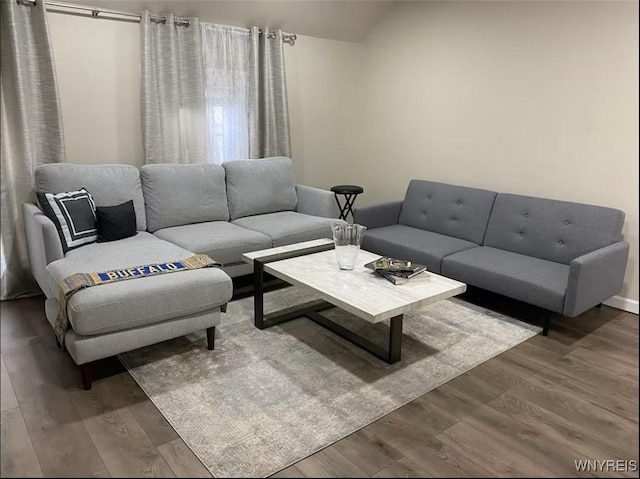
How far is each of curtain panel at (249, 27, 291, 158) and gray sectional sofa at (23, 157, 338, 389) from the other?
342mm

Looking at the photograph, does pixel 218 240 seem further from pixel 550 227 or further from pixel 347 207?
pixel 550 227

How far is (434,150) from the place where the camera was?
14.3 feet

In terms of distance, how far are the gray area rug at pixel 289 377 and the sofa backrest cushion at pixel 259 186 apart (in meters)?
1.05

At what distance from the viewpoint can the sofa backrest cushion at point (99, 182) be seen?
311 centimetres

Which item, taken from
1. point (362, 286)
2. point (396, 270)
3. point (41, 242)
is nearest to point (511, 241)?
point (396, 270)

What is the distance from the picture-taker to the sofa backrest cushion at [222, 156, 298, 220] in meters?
3.92

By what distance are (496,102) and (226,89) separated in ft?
7.42

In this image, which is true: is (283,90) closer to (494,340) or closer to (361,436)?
(494,340)

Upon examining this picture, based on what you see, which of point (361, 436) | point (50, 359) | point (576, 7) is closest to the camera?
point (361, 436)

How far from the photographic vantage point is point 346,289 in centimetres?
249

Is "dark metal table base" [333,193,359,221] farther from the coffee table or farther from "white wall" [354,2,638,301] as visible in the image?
the coffee table

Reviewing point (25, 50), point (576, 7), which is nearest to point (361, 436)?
point (576, 7)

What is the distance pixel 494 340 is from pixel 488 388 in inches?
21.4

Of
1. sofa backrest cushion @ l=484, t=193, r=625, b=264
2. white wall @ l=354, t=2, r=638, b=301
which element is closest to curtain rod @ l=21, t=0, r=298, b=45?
Result: white wall @ l=354, t=2, r=638, b=301
